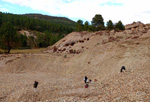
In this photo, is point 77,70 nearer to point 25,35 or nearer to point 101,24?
point 101,24

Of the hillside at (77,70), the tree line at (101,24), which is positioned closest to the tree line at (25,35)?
the hillside at (77,70)

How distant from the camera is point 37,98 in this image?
49.5ft

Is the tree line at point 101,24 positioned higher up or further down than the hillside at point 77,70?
higher up

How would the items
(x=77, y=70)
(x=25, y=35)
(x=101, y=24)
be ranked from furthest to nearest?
1. (x=25, y=35)
2. (x=101, y=24)
3. (x=77, y=70)

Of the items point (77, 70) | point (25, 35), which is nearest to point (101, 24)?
point (77, 70)

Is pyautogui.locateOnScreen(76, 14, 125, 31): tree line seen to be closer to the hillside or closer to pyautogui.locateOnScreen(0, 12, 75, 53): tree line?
the hillside

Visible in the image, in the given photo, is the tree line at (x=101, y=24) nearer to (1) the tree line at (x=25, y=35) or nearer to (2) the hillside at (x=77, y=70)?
(2) the hillside at (x=77, y=70)

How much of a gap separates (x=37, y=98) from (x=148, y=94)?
36.6ft

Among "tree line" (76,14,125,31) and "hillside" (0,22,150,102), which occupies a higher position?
"tree line" (76,14,125,31)

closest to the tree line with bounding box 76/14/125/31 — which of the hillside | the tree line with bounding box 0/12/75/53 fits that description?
the hillside

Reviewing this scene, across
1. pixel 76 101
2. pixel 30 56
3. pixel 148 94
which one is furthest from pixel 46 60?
pixel 148 94

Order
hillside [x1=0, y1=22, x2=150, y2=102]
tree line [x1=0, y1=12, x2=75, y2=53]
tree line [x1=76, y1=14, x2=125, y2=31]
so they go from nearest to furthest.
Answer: hillside [x1=0, y1=22, x2=150, y2=102] < tree line [x1=0, y1=12, x2=75, y2=53] < tree line [x1=76, y1=14, x2=125, y2=31]

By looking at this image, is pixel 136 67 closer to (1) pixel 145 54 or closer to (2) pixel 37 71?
(1) pixel 145 54

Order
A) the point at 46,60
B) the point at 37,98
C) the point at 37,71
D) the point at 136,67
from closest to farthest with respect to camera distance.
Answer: the point at 37,98, the point at 136,67, the point at 37,71, the point at 46,60
